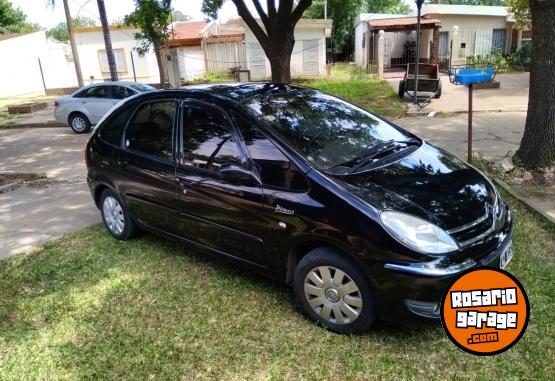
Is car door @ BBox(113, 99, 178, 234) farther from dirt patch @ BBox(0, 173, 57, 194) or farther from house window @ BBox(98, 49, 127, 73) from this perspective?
house window @ BBox(98, 49, 127, 73)

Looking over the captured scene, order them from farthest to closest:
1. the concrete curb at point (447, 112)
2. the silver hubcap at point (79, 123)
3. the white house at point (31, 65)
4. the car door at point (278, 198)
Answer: the white house at point (31, 65) < the silver hubcap at point (79, 123) < the concrete curb at point (447, 112) < the car door at point (278, 198)

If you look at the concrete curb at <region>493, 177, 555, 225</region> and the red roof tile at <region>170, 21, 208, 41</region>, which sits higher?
the red roof tile at <region>170, 21, 208, 41</region>

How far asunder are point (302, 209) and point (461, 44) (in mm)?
25219

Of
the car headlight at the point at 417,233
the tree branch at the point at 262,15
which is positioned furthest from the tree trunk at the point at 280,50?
the car headlight at the point at 417,233

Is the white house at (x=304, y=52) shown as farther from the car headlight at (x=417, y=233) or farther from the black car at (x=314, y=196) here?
the car headlight at (x=417, y=233)

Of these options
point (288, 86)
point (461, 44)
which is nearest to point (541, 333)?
point (288, 86)

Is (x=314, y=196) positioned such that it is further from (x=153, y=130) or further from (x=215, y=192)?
(x=153, y=130)

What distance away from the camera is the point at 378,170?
3.24m

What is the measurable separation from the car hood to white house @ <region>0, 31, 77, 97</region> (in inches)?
1102

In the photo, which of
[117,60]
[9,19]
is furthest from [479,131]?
[9,19]

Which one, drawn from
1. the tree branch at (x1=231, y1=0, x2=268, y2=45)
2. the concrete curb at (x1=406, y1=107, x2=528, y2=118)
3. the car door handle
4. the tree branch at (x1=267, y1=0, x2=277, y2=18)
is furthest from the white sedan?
the car door handle

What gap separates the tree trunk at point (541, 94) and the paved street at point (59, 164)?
4.64 ft

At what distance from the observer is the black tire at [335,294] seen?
9.53 ft

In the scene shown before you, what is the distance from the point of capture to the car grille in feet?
9.11
